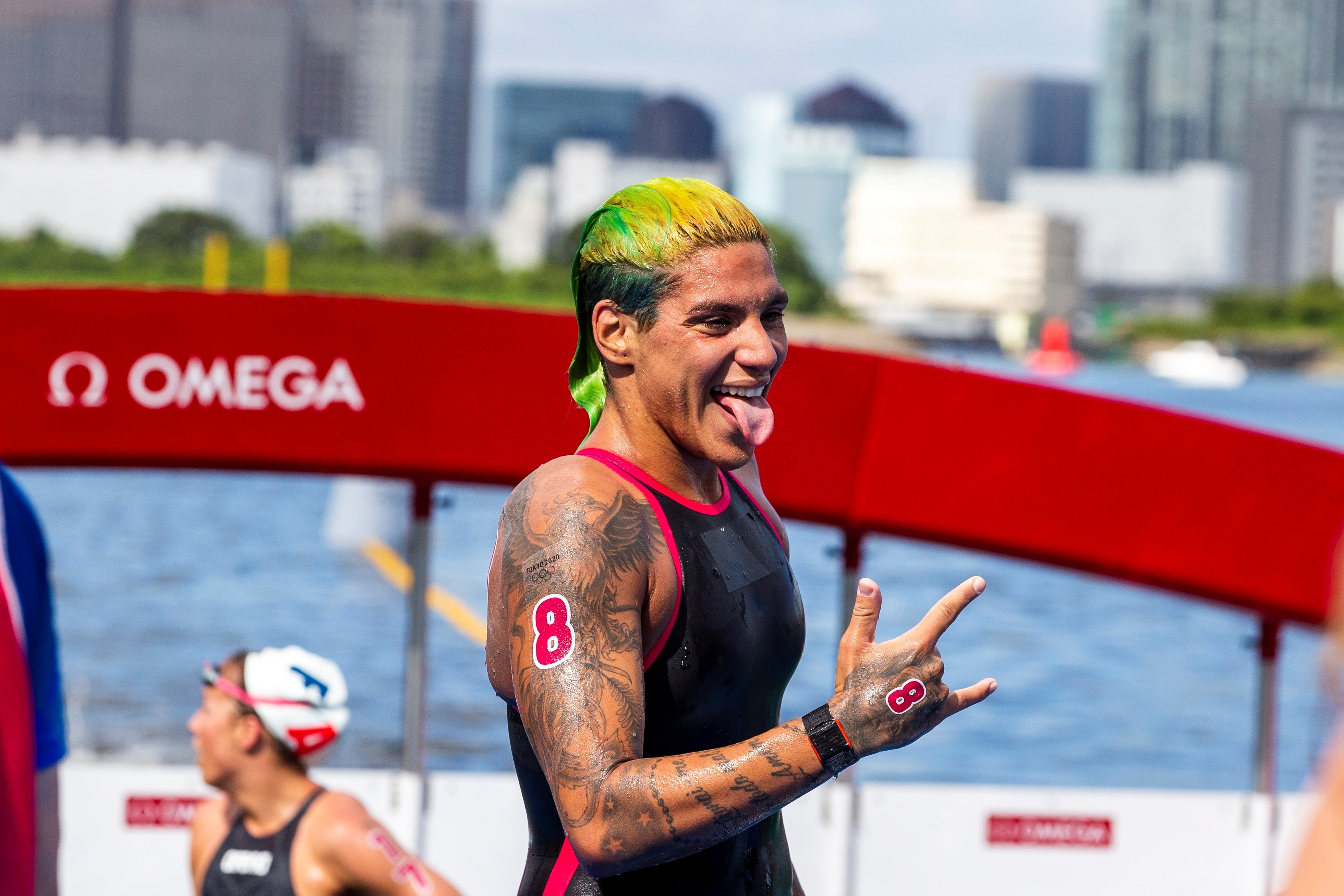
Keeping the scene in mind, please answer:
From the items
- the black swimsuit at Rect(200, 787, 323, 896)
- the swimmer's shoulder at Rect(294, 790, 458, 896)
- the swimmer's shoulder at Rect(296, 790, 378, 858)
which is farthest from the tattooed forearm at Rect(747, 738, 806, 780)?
the black swimsuit at Rect(200, 787, 323, 896)

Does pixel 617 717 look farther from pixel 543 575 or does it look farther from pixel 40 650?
pixel 40 650

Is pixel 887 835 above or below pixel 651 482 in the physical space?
below

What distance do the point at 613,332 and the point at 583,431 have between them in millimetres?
2691

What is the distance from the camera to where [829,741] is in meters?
2.21

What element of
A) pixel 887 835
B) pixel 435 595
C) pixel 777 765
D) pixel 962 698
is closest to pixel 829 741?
pixel 777 765

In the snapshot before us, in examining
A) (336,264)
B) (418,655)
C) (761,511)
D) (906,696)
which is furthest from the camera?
(336,264)

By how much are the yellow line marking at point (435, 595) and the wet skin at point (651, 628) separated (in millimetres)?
764

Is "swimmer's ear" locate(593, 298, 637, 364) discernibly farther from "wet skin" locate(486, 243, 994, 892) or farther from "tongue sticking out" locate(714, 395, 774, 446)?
"tongue sticking out" locate(714, 395, 774, 446)

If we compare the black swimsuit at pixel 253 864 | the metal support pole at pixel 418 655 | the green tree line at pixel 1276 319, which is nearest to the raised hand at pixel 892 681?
the black swimsuit at pixel 253 864

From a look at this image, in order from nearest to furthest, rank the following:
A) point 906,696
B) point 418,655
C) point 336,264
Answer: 1. point 906,696
2. point 418,655
3. point 336,264

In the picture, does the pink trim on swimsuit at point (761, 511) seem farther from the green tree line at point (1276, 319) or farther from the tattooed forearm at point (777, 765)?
the green tree line at point (1276, 319)

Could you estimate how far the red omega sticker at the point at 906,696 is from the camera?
2201mm

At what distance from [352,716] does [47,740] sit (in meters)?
22.8

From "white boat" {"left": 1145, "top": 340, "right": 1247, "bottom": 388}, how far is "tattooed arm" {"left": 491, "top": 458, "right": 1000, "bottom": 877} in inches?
4544
